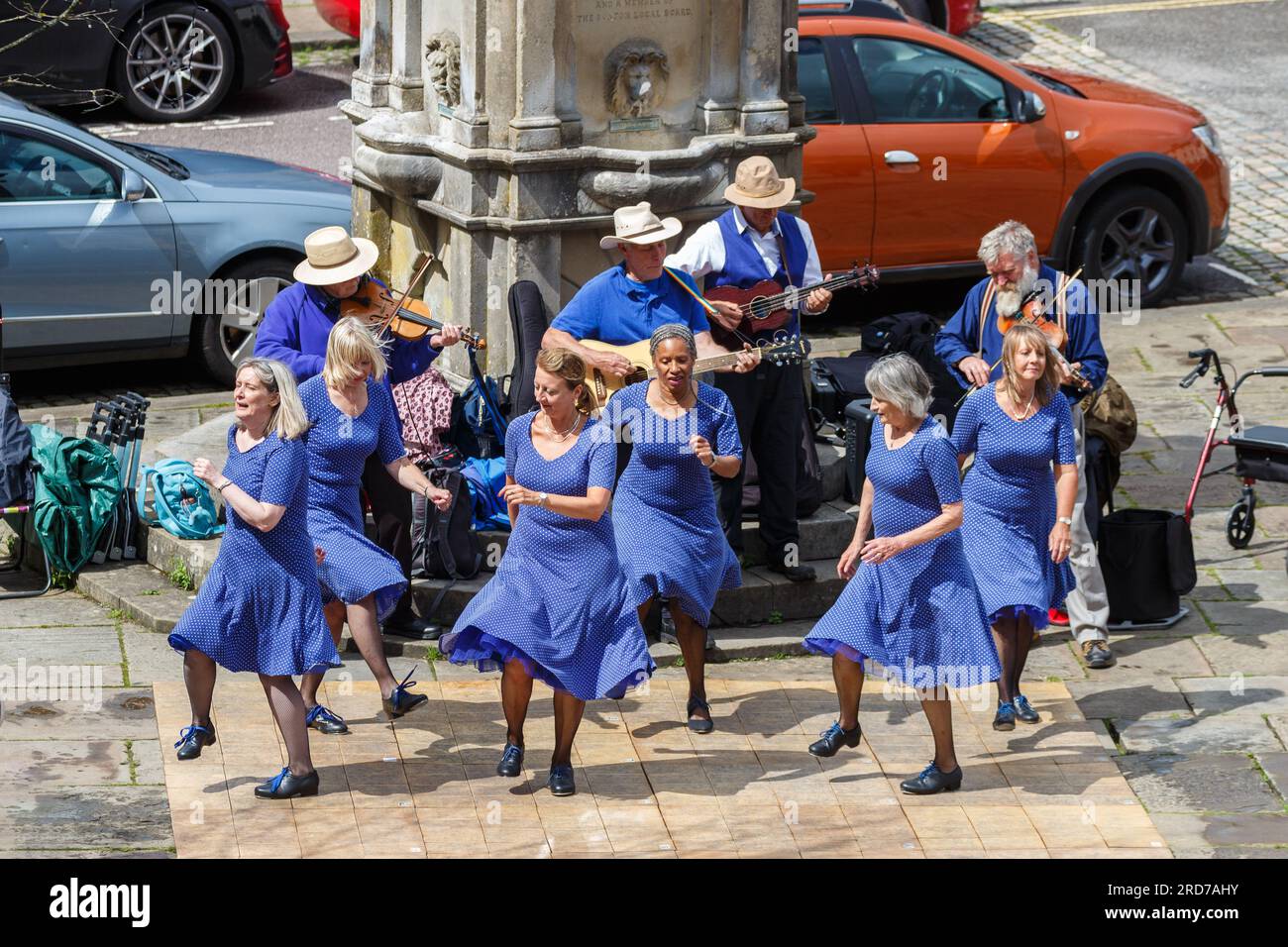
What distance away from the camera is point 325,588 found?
8.68m

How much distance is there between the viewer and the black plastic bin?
1020 centimetres

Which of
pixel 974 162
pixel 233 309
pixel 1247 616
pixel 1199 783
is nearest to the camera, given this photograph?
pixel 1199 783

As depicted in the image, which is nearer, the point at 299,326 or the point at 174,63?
the point at 299,326

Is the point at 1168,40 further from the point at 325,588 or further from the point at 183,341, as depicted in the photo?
the point at 325,588

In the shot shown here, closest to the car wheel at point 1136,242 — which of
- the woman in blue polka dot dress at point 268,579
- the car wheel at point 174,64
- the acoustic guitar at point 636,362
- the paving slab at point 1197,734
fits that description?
the acoustic guitar at point 636,362

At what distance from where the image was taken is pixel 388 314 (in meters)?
9.61

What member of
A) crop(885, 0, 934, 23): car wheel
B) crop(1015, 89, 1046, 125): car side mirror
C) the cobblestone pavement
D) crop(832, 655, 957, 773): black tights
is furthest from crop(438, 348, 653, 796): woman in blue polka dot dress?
crop(885, 0, 934, 23): car wheel

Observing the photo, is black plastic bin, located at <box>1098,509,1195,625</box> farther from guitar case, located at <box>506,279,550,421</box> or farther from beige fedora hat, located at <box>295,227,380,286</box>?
beige fedora hat, located at <box>295,227,380,286</box>

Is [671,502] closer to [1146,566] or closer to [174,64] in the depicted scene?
[1146,566]

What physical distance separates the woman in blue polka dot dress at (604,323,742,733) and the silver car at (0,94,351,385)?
474cm

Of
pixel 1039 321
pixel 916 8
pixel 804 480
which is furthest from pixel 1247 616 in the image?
pixel 916 8

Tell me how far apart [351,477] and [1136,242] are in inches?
300

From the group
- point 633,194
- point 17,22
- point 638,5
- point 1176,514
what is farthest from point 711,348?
point 17,22
